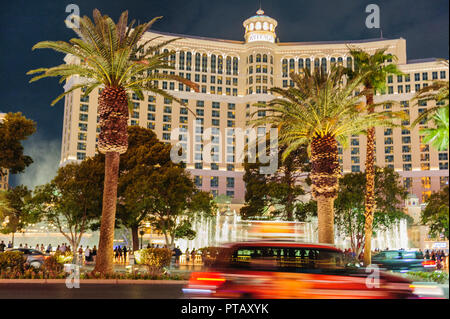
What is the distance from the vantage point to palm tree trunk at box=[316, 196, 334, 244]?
22.1 m

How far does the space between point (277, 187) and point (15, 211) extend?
21.1 metres

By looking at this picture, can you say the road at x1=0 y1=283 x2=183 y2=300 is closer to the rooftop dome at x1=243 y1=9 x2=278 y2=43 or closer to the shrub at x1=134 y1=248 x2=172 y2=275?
the shrub at x1=134 y1=248 x2=172 y2=275

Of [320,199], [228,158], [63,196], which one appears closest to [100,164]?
[63,196]

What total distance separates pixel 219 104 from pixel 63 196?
81.9 metres

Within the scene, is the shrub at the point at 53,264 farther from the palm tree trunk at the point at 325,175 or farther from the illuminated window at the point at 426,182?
the illuminated window at the point at 426,182

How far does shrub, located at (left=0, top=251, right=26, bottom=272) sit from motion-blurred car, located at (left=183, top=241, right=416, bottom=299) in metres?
13.7

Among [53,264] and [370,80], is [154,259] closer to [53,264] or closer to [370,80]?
[53,264]

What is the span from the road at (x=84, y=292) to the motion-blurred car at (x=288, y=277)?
19.6 ft

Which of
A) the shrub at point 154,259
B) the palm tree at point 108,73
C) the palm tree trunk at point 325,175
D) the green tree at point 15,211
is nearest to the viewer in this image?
the palm tree at point 108,73

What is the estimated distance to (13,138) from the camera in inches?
1137

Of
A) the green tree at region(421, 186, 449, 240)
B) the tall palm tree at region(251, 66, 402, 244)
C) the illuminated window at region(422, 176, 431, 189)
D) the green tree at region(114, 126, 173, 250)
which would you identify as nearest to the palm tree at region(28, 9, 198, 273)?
the tall palm tree at region(251, 66, 402, 244)

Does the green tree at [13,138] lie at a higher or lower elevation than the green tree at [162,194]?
higher

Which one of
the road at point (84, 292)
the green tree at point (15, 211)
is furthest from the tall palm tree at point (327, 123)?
the green tree at point (15, 211)

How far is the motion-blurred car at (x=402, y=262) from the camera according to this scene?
24.3 m
